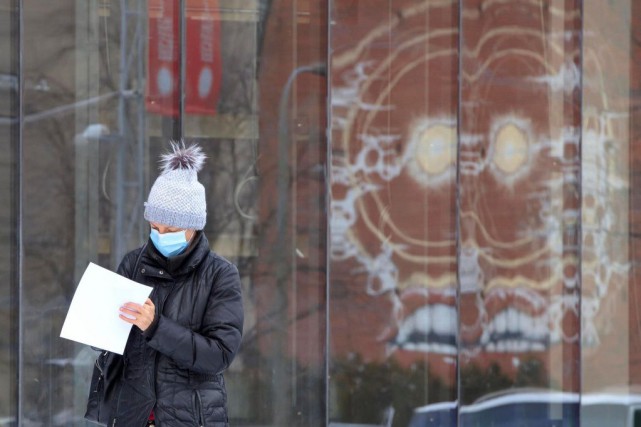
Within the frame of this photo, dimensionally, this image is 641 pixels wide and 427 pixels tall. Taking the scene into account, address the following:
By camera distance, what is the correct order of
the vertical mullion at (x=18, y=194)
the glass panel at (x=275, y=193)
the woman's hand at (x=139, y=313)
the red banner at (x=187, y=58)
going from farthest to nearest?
1. the glass panel at (x=275, y=193)
2. the red banner at (x=187, y=58)
3. the vertical mullion at (x=18, y=194)
4. the woman's hand at (x=139, y=313)

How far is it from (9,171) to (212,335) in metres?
3.72

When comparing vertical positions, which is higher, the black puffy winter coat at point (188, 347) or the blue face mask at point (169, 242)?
the blue face mask at point (169, 242)

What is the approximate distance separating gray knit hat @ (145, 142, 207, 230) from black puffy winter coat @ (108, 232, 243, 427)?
105 mm

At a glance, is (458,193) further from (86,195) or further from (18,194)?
(18,194)

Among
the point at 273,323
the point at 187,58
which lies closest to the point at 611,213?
the point at 273,323

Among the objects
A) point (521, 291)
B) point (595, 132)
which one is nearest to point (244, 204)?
point (521, 291)

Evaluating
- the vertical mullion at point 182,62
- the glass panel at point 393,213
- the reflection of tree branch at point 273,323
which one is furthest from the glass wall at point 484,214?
the vertical mullion at point 182,62

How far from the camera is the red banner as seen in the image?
759 centimetres

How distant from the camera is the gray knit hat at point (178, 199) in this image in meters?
4.20

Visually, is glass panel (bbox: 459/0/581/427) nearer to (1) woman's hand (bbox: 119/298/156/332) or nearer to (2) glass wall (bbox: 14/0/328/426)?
(2) glass wall (bbox: 14/0/328/426)

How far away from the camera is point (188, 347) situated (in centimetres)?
405

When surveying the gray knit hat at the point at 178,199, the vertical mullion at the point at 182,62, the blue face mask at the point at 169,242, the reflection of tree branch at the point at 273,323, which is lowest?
the reflection of tree branch at the point at 273,323

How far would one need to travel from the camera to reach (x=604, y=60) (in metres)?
8.22

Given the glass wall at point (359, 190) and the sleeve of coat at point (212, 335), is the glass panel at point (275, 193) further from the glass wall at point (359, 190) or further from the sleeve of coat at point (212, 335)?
the sleeve of coat at point (212, 335)
